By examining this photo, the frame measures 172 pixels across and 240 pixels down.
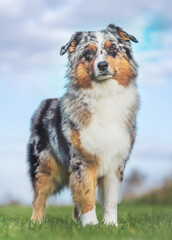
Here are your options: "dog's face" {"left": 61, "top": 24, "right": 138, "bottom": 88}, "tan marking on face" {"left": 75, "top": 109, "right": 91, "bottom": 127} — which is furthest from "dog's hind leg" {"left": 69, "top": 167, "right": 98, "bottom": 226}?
"dog's face" {"left": 61, "top": 24, "right": 138, "bottom": 88}

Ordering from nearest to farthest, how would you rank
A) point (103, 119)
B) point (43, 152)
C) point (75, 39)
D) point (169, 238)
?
point (169, 238), point (103, 119), point (75, 39), point (43, 152)

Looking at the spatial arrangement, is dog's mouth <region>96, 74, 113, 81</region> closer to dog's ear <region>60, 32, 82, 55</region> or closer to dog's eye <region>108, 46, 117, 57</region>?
dog's eye <region>108, 46, 117, 57</region>

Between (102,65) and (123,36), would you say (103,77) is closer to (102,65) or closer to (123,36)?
(102,65)

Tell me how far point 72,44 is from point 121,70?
894 mm

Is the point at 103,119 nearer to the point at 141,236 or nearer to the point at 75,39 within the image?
the point at 75,39

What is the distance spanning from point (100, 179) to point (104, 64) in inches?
65.1

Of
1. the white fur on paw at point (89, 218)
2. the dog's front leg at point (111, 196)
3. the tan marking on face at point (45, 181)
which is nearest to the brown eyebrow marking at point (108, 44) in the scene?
the dog's front leg at point (111, 196)

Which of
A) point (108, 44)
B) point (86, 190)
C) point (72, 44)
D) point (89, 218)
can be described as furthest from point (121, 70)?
point (89, 218)

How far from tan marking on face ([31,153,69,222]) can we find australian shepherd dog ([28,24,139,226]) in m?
0.47

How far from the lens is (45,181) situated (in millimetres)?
6645

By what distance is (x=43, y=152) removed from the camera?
6.64 meters

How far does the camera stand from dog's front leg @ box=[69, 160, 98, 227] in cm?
555

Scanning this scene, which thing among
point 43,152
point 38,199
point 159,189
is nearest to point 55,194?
point 38,199

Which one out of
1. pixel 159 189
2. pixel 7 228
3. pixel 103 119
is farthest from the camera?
pixel 159 189
